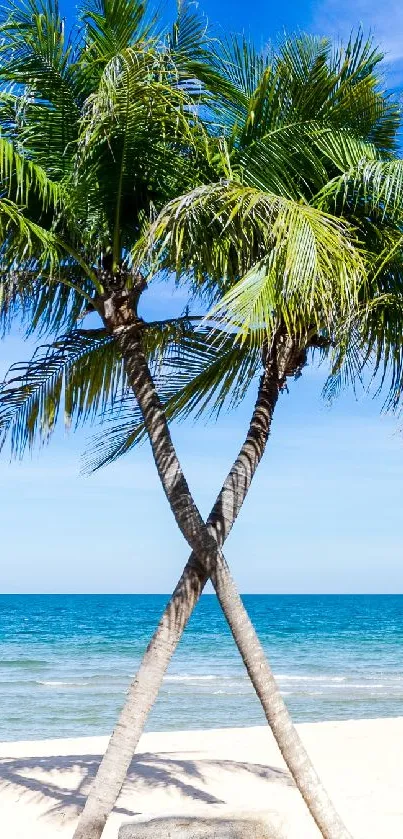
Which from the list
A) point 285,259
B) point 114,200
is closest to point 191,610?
point 285,259

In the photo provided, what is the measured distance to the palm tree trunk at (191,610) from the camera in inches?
206

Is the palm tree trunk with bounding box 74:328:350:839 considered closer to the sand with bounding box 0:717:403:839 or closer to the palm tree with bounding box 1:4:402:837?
the palm tree with bounding box 1:4:402:837

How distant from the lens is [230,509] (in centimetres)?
Result: 584

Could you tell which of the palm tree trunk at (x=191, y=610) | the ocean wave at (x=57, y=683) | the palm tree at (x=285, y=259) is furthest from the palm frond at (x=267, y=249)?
the ocean wave at (x=57, y=683)

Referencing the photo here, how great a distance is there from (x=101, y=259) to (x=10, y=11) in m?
1.53

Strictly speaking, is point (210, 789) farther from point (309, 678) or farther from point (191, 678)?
point (309, 678)

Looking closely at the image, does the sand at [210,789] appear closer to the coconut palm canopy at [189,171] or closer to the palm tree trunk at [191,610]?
the palm tree trunk at [191,610]

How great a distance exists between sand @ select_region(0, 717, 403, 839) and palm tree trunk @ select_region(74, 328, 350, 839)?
1.11 feet

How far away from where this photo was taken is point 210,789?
744cm

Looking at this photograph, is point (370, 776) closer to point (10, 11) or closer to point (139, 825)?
point (139, 825)

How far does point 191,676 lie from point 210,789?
16.0m

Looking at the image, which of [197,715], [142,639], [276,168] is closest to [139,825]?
[276,168]

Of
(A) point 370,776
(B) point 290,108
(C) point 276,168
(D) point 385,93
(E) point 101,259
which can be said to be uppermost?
(D) point 385,93

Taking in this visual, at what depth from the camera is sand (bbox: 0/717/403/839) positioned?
668cm
